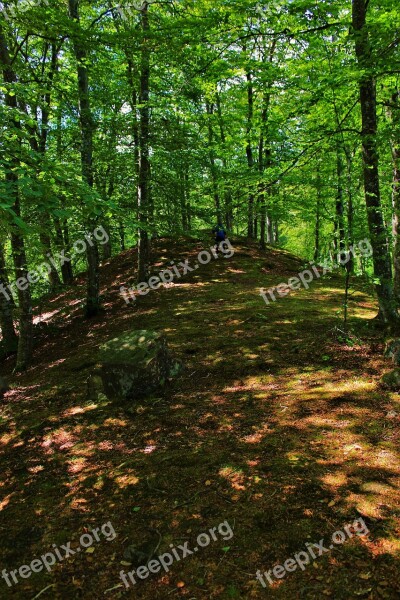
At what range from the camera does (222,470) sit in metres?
4.12

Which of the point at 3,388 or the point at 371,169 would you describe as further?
the point at 3,388

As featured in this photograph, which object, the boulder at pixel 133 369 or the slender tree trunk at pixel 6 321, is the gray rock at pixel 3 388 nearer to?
the slender tree trunk at pixel 6 321

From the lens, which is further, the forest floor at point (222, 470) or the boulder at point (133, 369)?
the boulder at point (133, 369)

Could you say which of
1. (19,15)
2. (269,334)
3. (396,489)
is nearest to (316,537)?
(396,489)

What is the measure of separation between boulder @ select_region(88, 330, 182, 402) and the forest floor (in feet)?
0.92

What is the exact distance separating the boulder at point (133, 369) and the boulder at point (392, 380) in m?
3.64

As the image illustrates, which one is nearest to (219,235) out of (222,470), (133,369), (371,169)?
(371,169)

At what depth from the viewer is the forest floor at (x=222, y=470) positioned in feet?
9.73

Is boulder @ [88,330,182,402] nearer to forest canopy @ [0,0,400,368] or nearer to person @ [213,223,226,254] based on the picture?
forest canopy @ [0,0,400,368]

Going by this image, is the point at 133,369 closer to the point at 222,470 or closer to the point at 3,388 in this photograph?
the point at 222,470

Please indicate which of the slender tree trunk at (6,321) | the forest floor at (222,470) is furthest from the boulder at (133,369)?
the slender tree trunk at (6,321)

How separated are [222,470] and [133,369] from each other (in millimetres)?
2735

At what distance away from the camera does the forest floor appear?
2.97 metres

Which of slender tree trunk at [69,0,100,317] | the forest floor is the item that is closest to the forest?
the forest floor
